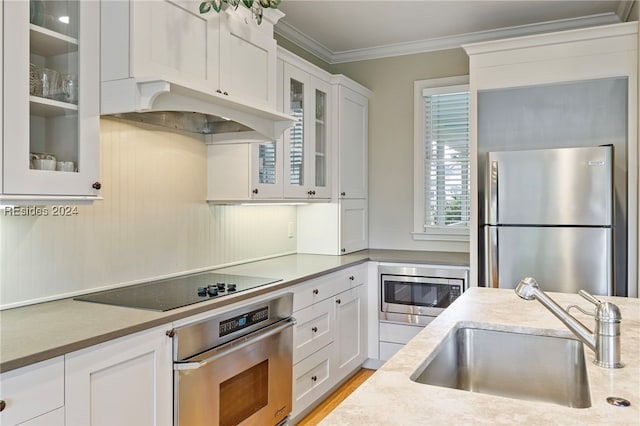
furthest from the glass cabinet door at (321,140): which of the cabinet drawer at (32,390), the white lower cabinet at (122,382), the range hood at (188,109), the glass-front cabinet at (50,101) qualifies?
the cabinet drawer at (32,390)

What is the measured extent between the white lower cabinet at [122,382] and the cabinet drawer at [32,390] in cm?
3

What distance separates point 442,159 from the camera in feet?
13.5

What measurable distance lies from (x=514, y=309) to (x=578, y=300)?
372 mm

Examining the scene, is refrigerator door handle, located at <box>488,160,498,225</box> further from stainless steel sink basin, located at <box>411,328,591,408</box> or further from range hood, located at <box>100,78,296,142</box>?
stainless steel sink basin, located at <box>411,328,591,408</box>

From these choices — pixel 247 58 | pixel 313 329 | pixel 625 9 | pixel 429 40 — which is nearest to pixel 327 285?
pixel 313 329

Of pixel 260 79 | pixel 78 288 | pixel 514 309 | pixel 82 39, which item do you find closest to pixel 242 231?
pixel 260 79

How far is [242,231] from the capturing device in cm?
329

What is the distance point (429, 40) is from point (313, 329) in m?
2.53

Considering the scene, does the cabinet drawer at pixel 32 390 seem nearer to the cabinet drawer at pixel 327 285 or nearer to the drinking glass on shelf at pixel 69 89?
the drinking glass on shelf at pixel 69 89

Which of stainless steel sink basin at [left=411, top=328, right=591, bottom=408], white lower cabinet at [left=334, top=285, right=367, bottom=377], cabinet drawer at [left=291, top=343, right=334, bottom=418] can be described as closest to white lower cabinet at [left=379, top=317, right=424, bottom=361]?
white lower cabinet at [left=334, top=285, right=367, bottom=377]

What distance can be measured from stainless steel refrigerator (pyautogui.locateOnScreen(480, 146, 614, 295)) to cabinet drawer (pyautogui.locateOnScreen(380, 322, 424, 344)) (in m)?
0.69

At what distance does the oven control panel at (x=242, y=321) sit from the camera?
7.03 feet

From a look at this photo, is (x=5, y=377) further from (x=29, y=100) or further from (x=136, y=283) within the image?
(x=136, y=283)

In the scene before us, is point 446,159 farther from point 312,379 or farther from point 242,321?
point 242,321
